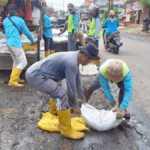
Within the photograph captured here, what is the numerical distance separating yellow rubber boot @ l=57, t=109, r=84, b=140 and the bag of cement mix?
225 millimetres

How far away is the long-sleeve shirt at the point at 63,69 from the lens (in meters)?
2.43

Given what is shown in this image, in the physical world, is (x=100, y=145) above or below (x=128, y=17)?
below

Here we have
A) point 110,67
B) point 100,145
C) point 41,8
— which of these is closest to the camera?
point 110,67

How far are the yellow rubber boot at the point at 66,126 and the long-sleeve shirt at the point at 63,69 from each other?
6.4 inches

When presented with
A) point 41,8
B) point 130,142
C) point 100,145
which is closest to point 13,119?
point 100,145

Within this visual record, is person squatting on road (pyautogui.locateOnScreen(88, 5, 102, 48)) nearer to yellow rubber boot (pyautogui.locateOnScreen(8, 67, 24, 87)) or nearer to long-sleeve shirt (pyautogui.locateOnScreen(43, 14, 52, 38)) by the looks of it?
long-sleeve shirt (pyautogui.locateOnScreen(43, 14, 52, 38))

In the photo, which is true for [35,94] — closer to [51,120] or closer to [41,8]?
[51,120]

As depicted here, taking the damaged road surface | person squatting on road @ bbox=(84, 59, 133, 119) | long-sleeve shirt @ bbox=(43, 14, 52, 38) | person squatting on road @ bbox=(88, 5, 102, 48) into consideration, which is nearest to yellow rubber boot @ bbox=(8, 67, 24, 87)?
the damaged road surface

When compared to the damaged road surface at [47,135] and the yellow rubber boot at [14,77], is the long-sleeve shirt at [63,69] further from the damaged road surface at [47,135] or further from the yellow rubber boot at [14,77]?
the yellow rubber boot at [14,77]

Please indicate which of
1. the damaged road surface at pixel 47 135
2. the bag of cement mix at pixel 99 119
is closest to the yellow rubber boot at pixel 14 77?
the damaged road surface at pixel 47 135

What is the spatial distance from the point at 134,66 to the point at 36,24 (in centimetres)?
334

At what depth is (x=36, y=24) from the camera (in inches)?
241

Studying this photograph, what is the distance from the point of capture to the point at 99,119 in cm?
296

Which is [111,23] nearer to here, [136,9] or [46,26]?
[46,26]
